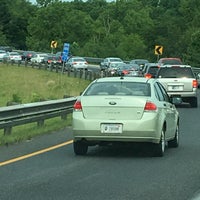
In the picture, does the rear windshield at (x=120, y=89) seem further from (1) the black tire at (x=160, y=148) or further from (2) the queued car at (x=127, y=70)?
(2) the queued car at (x=127, y=70)

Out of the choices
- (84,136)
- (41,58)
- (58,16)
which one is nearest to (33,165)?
(84,136)

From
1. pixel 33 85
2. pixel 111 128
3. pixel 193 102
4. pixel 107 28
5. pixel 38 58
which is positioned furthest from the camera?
pixel 107 28

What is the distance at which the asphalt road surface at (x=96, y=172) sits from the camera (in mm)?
8922

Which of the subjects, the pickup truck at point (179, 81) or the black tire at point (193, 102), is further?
the black tire at point (193, 102)

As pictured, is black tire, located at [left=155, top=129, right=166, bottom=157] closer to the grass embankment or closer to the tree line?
the grass embankment

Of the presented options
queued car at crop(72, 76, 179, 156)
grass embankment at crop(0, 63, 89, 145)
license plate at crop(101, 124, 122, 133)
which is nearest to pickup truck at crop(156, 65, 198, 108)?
grass embankment at crop(0, 63, 89, 145)

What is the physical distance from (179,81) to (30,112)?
1322cm

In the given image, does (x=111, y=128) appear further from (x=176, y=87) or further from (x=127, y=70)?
(x=127, y=70)

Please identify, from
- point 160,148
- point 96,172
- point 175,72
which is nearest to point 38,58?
point 175,72

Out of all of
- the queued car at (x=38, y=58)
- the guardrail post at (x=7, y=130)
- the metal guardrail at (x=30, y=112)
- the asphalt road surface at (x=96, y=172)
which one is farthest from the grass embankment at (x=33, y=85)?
the queued car at (x=38, y=58)

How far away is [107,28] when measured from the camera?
128 m

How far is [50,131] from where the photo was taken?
1752 cm

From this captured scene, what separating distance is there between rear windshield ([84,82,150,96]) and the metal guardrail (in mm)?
2591

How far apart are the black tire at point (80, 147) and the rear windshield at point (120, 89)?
0.98 meters
